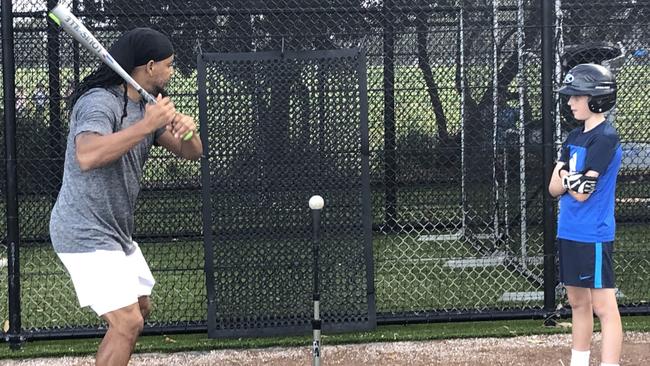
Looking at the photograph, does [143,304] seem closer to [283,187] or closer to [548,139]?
[283,187]

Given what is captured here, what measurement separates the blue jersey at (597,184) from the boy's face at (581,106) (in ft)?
0.25

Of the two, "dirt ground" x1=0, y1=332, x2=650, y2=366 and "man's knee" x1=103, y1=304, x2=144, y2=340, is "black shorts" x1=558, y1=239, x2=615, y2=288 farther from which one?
"man's knee" x1=103, y1=304, x2=144, y2=340

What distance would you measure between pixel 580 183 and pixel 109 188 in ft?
6.84

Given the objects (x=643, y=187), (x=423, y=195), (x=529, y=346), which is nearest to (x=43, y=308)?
(x=423, y=195)

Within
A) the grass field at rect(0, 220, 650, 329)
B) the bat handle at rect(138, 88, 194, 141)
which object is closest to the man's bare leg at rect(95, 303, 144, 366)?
the bat handle at rect(138, 88, 194, 141)

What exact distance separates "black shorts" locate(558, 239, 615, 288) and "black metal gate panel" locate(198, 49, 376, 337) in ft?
4.30

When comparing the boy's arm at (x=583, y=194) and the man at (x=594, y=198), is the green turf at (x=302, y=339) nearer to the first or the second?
the man at (x=594, y=198)

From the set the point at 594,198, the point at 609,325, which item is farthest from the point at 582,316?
the point at 594,198

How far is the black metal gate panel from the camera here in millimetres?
4441

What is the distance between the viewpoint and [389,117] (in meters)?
4.98

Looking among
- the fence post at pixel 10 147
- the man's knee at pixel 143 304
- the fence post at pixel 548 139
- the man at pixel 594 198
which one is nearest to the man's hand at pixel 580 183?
the man at pixel 594 198

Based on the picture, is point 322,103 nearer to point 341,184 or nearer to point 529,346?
point 341,184

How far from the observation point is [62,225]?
2988 mm

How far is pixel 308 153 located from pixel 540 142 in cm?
161
